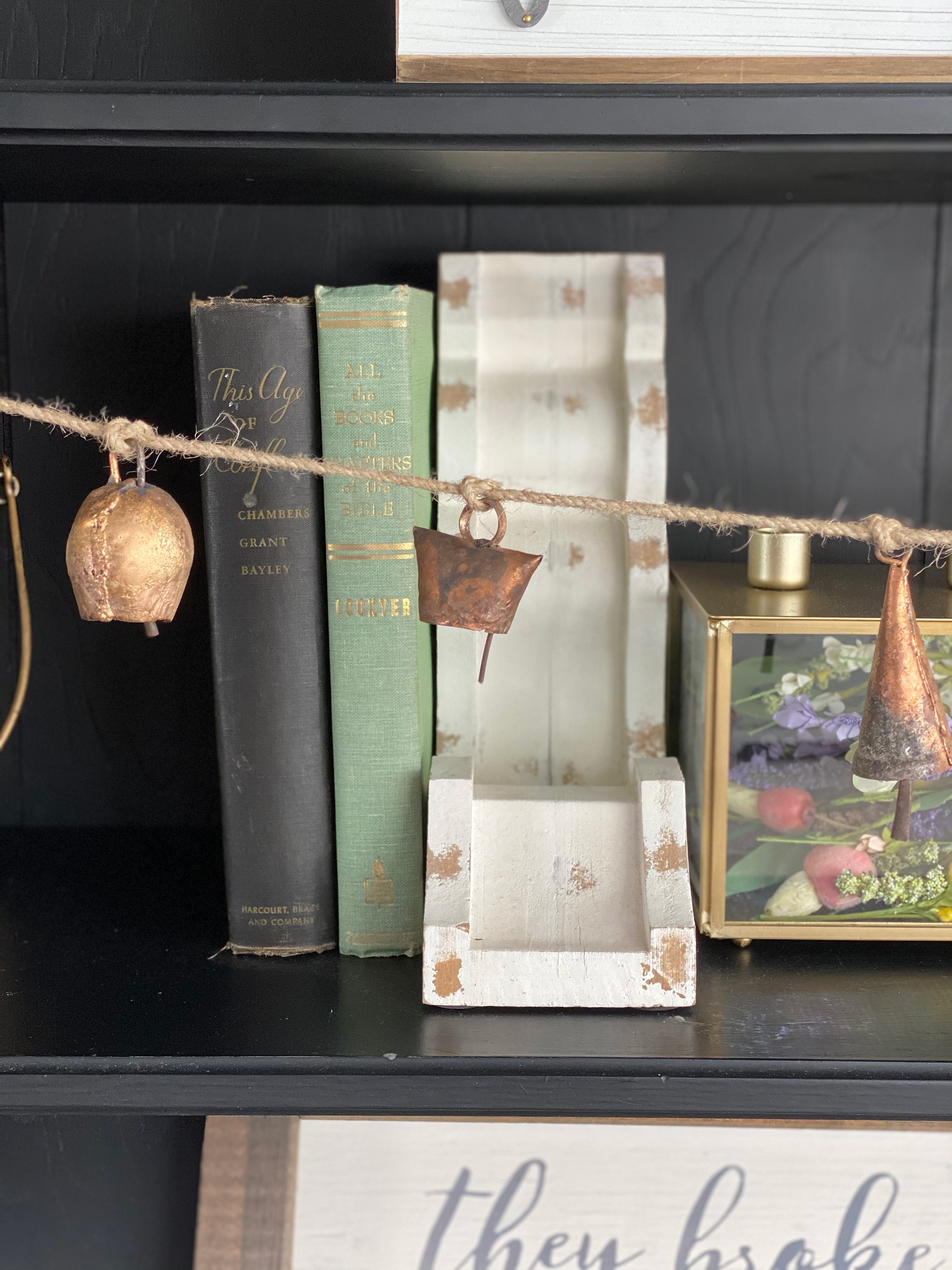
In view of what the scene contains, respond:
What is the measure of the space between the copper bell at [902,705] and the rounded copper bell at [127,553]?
1.19ft

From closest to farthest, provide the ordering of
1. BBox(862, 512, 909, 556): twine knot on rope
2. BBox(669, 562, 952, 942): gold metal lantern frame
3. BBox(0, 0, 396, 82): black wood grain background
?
BBox(862, 512, 909, 556): twine knot on rope
BBox(669, 562, 952, 942): gold metal lantern frame
BBox(0, 0, 396, 82): black wood grain background

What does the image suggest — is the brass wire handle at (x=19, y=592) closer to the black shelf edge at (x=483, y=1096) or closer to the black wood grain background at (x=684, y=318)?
the black wood grain background at (x=684, y=318)

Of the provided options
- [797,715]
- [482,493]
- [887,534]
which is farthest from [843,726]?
[482,493]

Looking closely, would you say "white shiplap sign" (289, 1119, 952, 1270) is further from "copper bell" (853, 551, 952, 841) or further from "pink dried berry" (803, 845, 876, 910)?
"copper bell" (853, 551, 952, 841)

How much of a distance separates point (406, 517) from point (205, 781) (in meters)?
0.36

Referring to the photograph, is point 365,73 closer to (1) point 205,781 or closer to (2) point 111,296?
(2) point 111,296

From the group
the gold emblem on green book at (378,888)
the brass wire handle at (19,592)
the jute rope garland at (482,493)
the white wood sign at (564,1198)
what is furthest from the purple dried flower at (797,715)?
the brass wire handle at (19,592)

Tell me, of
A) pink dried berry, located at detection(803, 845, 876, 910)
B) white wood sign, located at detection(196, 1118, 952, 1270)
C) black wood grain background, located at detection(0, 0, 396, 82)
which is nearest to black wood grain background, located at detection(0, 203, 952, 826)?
black wood grain background, located at detection(0, 0, 396, 82)

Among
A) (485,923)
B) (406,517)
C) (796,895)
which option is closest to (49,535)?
(406,517)

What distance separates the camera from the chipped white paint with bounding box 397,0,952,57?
1.83 feet

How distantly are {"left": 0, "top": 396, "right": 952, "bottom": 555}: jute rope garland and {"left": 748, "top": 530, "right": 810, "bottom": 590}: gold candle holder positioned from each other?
12 cm

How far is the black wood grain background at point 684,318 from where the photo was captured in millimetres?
828

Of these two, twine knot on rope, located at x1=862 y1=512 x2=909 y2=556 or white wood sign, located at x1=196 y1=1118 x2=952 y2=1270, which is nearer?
twine knot on rope, located at x1=862 y1=512 x2=909 y2=556

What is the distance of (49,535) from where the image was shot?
0.85 meters
